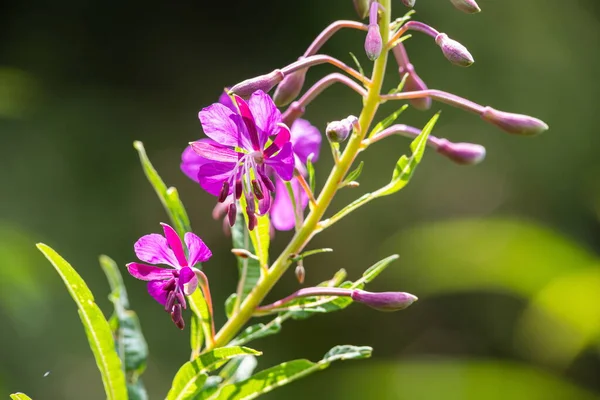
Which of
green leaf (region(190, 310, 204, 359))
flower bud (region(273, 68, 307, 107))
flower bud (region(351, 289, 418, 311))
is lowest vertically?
flower bud (region(351, 289, 418, 311))

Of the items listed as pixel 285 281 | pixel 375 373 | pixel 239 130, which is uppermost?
pixel 239 130

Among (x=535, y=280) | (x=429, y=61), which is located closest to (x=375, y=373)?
(x=535, y=280)

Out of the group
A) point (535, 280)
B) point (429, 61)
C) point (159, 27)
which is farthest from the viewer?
point (159, 27)

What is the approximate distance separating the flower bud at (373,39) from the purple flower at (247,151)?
0.60 feet

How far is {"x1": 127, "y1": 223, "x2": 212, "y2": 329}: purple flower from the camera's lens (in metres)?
1.21

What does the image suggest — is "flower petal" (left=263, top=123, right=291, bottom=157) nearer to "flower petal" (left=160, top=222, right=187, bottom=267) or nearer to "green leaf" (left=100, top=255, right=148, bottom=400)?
"flower petal" (left=160, top=222, right=187, bottom=267)

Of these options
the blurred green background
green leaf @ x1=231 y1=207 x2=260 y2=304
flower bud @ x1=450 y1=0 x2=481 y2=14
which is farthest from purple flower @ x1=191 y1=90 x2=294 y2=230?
the blurred green background

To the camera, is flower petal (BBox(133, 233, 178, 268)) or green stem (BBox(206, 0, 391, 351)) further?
green stem (BBox(206, 0, 391, 351))

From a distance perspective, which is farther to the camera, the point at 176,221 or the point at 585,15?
the point at 585,15

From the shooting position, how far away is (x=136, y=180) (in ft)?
20.0

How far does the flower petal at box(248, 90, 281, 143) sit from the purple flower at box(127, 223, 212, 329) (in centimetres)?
21

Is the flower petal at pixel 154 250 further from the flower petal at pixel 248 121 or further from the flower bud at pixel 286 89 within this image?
the flower bud at pixel 286 89

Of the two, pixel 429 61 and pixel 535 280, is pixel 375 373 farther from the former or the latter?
pixel 429 61

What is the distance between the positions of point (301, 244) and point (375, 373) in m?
3.37
